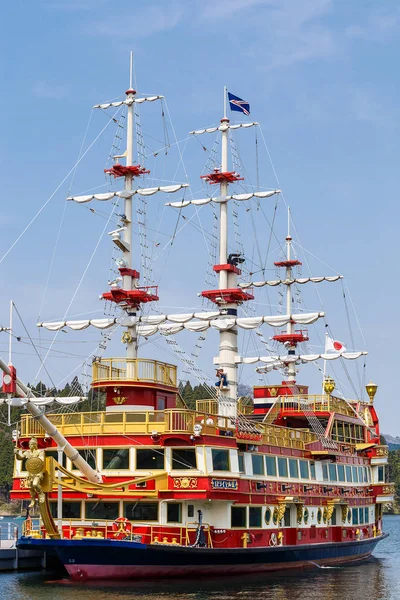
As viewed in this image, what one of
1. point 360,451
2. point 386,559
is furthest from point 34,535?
point 386,559

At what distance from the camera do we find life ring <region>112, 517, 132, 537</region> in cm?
3826

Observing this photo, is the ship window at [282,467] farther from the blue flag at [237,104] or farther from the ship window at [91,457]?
the blue flag at [237,104]

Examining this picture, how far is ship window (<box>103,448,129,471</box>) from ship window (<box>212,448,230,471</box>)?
3545 millimetres

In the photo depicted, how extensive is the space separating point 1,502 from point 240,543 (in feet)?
319

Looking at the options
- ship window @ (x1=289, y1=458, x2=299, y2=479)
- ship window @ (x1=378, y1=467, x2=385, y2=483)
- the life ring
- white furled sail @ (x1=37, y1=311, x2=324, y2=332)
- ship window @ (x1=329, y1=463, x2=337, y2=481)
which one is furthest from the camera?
ship window @ (x1=378, y1=467, x2=385, y2=483)

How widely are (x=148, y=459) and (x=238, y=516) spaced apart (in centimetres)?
498

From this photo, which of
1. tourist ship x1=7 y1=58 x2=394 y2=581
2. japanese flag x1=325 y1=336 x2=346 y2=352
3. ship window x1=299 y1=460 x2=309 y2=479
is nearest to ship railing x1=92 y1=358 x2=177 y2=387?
tourist ship x1=7 y1=58 x2=394 y2=581

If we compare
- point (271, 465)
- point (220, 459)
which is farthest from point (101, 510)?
point (271, 465)

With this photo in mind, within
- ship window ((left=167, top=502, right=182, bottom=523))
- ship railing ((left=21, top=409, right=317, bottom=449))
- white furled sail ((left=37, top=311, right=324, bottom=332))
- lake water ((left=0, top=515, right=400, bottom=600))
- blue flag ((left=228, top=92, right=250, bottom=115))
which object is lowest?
lake water ((left=0, top=515, right=400, bottom=600))

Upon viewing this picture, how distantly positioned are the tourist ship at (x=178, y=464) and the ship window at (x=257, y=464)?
0.11m

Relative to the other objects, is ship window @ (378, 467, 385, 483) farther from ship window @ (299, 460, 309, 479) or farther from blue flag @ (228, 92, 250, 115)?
blue flag @ (228, 92, 250, 115)

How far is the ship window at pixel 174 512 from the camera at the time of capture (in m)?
39.5

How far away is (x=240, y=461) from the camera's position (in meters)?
42.3

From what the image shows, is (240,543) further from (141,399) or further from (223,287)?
(223,287)
